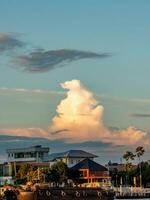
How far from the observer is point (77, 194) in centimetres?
9262

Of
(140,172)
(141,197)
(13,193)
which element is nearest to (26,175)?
(140,172)

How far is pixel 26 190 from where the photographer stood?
95312 millimetres

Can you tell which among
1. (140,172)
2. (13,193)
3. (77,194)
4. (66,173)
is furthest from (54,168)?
(77,194)

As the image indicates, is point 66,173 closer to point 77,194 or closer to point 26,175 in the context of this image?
point 26,175

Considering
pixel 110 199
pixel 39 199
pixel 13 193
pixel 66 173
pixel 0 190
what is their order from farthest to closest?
1. pixel 66 173
2. pixel 0 190
3. pixel 13 193
4. pixel 110 199
5. pixel 39 199

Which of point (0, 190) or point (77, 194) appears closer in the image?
A: point (77, 194)

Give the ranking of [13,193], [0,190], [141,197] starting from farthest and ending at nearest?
Answer: [141,197] < [0,190] < [13,193]

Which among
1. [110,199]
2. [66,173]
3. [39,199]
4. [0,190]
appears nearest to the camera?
[39,199]

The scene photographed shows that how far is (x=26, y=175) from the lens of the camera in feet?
650

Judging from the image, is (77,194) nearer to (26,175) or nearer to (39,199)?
(39,199)

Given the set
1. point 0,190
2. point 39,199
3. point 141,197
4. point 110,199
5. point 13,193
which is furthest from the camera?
point 141,197

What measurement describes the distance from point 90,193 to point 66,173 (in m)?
98.8

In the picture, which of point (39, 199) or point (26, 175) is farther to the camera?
point (26, 175)

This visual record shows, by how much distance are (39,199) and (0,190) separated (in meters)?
55.0
